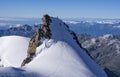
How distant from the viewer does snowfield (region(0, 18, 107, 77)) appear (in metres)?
46.6

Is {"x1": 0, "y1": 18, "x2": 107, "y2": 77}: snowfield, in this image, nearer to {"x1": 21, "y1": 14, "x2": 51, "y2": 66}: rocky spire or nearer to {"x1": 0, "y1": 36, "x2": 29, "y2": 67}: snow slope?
{"x1": 0, "y1": 36, "x2": 29, "y2": 67}: snow slope

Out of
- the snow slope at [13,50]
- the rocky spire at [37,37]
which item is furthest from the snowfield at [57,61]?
the rocky spire at [37,37]

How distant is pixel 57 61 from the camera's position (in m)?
51.0

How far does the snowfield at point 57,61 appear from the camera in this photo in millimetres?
46625

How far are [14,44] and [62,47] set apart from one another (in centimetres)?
2067

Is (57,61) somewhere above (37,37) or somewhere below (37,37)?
below

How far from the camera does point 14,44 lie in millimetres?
73312

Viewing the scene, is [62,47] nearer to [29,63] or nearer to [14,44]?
[29,63]

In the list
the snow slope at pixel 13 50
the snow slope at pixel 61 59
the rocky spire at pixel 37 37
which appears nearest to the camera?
→ the snow slope at pixel 61 59

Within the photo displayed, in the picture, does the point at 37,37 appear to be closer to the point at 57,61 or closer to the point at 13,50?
the point at 57,61

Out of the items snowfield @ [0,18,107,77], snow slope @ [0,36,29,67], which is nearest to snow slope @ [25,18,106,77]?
snowfield @ [0,18,107,77]

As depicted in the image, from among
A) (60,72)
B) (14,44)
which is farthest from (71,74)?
(14,44)

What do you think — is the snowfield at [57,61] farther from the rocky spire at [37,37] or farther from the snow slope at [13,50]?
the rocky spire at [37,37]

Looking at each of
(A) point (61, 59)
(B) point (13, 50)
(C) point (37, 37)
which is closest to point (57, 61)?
(A) point (61, 59)
